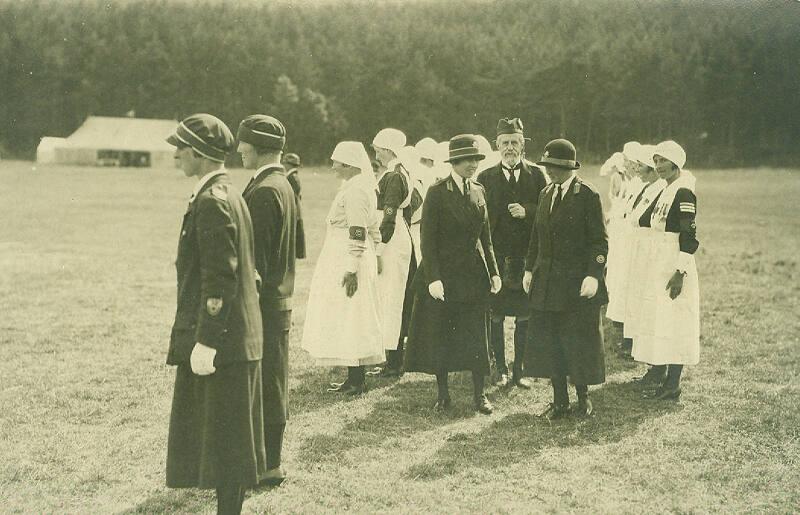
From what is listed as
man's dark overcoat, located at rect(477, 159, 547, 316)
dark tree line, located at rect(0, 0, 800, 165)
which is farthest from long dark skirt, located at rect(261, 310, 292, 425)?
dark tree line, located at rect(0, 0, 800, 165)

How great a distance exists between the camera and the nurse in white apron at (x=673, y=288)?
251 inches

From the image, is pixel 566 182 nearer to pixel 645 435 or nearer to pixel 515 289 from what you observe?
pixel 515 289

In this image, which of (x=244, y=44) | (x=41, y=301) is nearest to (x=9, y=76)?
(x=244, y=44)

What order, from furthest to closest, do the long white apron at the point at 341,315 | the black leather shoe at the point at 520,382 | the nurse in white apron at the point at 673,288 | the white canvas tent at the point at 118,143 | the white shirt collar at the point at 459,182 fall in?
the white canvas tent at the point at 118,143 < the black leather shoe at the point at 520,382 < the long white apron at the point at 341,315 < the nurse in white apron at the point at 673,288 < the white shirt collar at the point at 459,182

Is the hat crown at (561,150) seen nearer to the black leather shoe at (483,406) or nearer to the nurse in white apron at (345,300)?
the nurse in white apron at (345,300)

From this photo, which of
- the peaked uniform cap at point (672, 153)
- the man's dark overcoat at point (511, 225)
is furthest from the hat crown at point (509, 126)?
the peaked uniform cap at point (672, 153)

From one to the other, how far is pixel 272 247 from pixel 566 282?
2644mm

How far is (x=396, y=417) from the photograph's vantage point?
609 cm

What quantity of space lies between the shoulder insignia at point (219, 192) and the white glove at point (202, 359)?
71cm

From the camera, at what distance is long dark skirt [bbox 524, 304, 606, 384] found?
5.86 meters

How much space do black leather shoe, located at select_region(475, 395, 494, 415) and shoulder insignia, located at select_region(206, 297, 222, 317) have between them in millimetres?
3385

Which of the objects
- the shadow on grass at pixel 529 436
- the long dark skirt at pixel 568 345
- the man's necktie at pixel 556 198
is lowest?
the shadow on grass at pixel 529 436

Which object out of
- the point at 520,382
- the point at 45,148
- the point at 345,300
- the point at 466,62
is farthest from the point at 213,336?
the point at 45,148

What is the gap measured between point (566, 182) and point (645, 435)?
6.94ft
